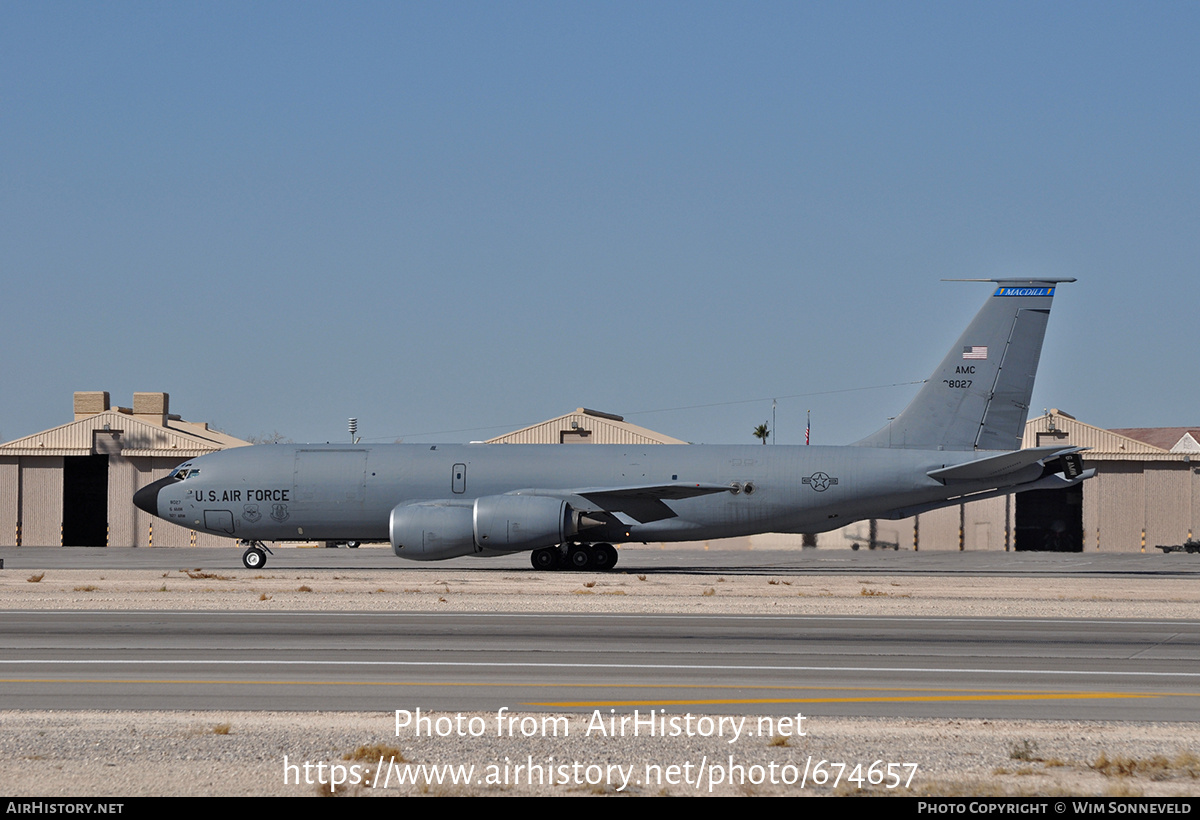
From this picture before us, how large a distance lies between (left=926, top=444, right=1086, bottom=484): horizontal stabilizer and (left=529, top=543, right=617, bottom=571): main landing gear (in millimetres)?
10295

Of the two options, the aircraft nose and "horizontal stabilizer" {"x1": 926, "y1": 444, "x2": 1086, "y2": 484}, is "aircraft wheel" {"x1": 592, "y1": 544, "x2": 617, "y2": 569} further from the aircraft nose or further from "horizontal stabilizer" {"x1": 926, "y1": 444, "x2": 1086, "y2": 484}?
the aircraft nose

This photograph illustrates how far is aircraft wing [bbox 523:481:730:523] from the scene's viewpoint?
3600cm

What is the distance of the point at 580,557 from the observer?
122ft

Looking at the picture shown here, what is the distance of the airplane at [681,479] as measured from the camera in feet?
118

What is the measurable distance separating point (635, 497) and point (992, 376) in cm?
1162

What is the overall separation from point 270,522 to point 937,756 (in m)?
29.7

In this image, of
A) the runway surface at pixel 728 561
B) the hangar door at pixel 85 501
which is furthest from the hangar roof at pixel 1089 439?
the hangar door at pixel 85 501

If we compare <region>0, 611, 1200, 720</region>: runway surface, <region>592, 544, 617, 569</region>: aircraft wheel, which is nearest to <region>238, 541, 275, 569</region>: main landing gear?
<region>592, 544, 617, 569</region>: aircraft wheel

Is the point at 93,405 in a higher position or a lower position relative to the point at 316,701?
higher

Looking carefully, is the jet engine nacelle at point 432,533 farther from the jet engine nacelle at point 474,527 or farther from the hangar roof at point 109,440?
the hangar roof at point 109,440
